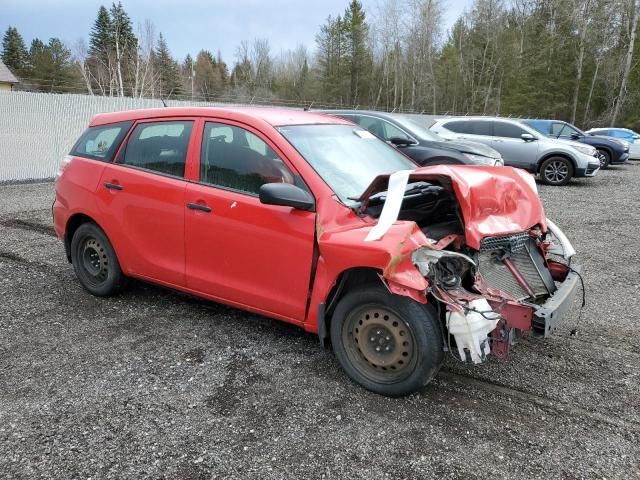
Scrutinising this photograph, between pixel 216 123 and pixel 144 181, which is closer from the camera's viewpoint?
pixel 216 123

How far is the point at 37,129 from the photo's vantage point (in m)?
12.7

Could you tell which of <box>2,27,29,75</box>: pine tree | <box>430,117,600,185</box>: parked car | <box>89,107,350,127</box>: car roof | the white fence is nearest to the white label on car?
<box>89,107,350,127</box>: car roof

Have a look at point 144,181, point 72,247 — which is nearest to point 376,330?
point 144,181

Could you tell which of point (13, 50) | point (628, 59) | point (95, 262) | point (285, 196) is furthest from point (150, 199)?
point (13, 50)

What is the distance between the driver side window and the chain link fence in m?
9.13

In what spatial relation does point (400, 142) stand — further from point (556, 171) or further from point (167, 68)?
point (167, 68)

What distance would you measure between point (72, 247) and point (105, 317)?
928mm

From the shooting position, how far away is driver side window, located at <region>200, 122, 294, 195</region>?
356 centimetres

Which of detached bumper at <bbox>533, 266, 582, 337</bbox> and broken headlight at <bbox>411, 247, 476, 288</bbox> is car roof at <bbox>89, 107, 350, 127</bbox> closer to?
broken headlight at <bbox>411, 247, 476, 288</bbox>

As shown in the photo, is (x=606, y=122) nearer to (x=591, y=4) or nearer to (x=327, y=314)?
(x=591, y=4)

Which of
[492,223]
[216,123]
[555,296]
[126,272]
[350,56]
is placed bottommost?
[126,272]

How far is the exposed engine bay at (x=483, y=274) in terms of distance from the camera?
2836 millimetres

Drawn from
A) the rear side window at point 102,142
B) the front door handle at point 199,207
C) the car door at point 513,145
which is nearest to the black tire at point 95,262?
the rear side window at point 102,142

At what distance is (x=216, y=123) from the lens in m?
3.86
